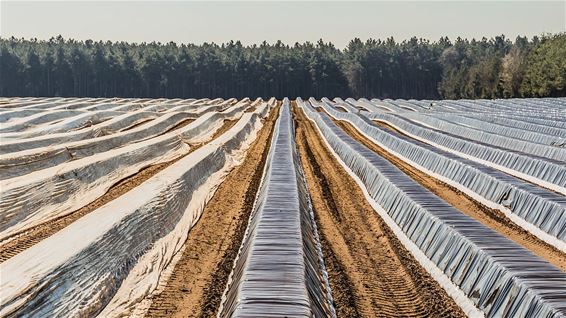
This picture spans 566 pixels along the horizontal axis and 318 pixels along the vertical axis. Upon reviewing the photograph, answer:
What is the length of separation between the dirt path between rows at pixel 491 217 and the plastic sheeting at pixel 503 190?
1.17 feet

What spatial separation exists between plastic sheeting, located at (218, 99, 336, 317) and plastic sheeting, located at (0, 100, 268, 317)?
1.75 metres

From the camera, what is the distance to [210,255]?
1189 centimetres

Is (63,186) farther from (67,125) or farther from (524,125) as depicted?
(524,125)

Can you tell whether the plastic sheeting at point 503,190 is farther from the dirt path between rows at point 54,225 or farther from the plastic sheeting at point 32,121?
the plastic sheeting at point 32,121

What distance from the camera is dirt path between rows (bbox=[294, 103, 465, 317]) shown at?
9.59 m

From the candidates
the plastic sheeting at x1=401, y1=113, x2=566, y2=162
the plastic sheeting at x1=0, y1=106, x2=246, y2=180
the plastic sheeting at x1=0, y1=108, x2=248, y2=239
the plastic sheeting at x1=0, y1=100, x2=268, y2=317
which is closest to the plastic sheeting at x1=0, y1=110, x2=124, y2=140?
the plastic sheeting at x1=0, y1=106, x2=246, y2=180

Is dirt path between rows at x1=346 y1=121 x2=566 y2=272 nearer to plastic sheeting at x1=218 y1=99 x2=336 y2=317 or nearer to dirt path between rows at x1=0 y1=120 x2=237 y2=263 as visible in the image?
plastic sheeting at x1=218 y1=99 x2=336 y2=317

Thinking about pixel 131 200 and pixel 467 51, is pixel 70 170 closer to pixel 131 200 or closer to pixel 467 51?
pixel 131 200

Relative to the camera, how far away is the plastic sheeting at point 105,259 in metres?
8.46

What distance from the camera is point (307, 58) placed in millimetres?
115625

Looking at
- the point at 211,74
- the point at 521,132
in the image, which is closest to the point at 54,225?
the point at 521,132

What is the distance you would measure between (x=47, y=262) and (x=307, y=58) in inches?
4293

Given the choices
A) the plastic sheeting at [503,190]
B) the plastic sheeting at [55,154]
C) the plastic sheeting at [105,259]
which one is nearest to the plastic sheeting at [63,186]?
the plastic sheeting at [55,154]

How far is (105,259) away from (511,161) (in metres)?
16.7
